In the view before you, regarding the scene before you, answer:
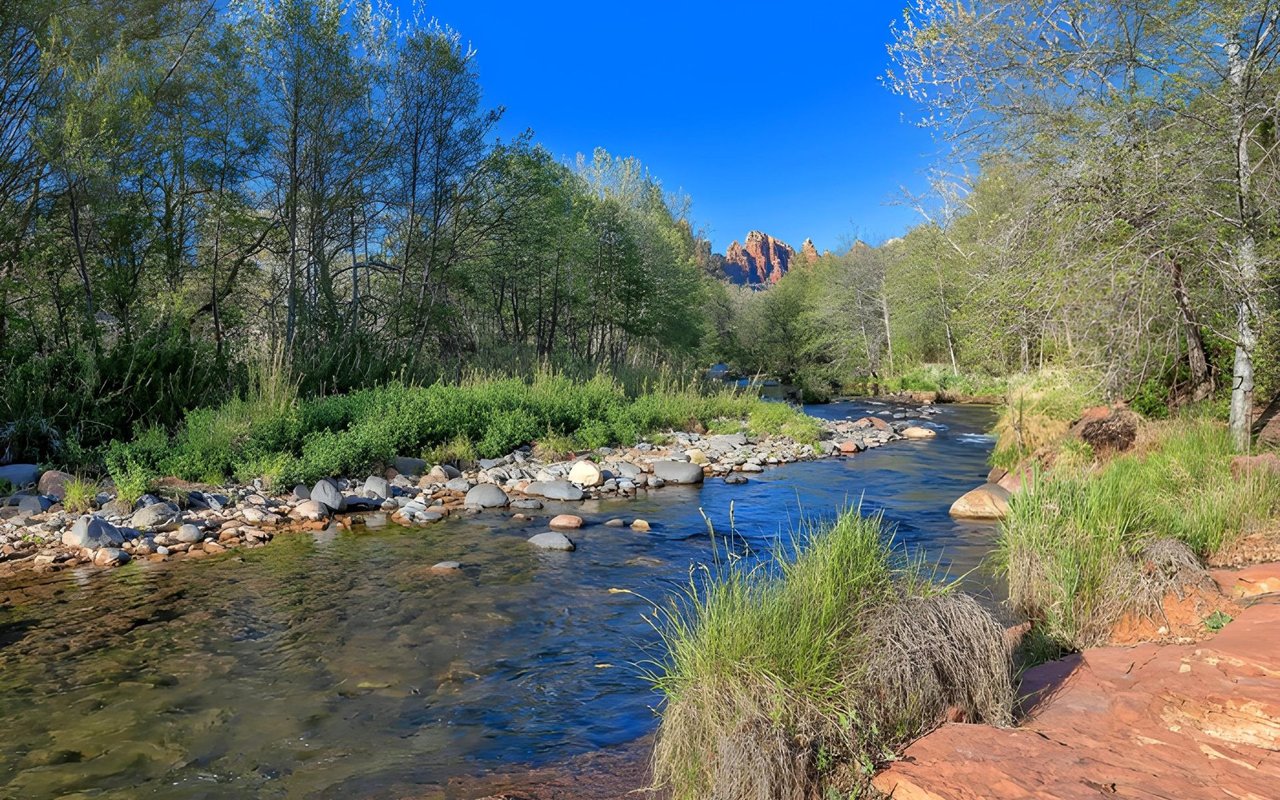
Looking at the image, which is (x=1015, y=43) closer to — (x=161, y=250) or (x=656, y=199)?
(x=161, y=250)

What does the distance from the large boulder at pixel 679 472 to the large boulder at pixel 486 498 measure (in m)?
3.05

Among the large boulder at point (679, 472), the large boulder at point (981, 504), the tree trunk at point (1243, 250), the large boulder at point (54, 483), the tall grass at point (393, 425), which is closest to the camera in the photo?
the tree trunk at point (1243, 250)

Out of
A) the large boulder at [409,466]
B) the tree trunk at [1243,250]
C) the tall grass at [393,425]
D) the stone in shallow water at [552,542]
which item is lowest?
the stone in shallow water at [552,542]

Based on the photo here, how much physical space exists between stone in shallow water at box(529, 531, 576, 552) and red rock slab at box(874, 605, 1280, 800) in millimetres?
5372

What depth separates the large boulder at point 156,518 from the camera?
26.8ft

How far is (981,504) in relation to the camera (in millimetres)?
Answer: 9727

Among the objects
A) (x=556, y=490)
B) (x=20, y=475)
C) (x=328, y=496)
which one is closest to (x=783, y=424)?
(x=556, y=490)

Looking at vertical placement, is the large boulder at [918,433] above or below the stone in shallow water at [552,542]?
above

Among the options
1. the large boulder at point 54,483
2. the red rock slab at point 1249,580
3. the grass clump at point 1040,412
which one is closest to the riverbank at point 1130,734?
the red rock slab at point 1249,580

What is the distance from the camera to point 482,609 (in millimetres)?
6266

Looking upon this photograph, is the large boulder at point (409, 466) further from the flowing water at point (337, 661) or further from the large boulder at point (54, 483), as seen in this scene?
the large boulder at point (54, 483)

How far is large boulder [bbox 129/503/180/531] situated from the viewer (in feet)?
26.8

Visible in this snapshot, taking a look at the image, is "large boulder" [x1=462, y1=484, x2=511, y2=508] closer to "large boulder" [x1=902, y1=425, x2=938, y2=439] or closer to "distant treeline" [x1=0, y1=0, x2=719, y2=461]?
"distant treeline" [x1=0, y1=0, x2=719, y2=461]

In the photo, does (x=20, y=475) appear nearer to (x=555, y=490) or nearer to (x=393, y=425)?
(x=393, y=425)
